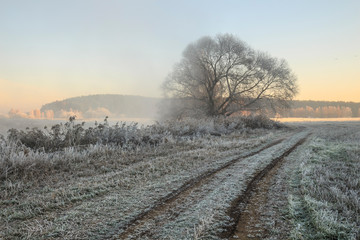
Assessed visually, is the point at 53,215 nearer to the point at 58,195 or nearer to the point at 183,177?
the point at 58,195

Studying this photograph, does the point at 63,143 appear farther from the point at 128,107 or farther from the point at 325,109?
the point at 325,109

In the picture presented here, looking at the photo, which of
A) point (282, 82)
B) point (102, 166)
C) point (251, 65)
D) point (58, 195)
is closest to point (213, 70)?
point (251, 65)

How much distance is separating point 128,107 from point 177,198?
6948cm

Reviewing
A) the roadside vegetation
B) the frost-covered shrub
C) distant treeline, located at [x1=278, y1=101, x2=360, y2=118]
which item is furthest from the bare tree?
distant treeline, located at [x1=278, y1=101, x2=360, y2=118]

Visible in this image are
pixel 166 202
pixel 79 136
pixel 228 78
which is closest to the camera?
pixel 166 202

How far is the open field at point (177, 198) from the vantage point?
2787mm

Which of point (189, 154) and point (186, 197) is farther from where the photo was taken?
point (189, 154)

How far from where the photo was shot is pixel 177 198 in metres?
3.87

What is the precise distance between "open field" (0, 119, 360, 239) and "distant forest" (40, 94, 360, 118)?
8.68 metres

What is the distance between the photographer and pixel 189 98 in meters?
29.8

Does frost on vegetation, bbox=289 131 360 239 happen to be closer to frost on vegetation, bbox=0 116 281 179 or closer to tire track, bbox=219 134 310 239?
tire track, bbox=219 134 310 239

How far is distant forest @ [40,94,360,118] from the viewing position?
112 feet

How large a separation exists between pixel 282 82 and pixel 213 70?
941 centimetres

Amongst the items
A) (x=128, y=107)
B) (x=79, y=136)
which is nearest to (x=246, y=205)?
A: (x=79, y=136)
